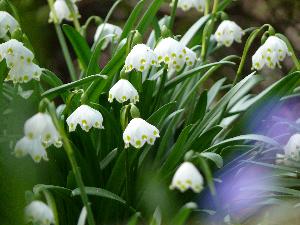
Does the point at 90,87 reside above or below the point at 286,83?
above

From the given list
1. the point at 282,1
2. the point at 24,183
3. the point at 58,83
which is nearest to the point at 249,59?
the point at 282,1

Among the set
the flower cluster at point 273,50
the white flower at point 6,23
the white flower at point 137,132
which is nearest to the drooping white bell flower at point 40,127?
the white flower at point 137,132

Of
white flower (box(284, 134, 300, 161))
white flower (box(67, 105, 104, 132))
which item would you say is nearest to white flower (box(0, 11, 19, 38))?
white flower (box(67, 105, 104, 132))

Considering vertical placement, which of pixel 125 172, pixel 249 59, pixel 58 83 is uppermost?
pixel 58 83

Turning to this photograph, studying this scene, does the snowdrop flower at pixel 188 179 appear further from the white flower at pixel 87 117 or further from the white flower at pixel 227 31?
the white flower at pixel 227 31

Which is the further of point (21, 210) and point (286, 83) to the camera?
point (286, 83)

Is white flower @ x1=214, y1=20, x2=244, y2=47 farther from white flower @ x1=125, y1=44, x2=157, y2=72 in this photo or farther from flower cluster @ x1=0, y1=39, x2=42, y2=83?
flower cluster @ x1=0, y1=39, x2=42, y2=83

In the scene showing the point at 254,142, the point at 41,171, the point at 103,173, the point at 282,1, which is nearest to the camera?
the point at 41,171

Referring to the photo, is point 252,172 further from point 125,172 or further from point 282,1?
point 282,1
